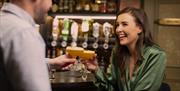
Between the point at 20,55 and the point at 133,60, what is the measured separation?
4.99 feet

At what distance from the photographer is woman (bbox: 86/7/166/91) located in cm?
A: 216

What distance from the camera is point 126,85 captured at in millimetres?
2223

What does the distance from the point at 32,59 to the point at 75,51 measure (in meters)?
A: 1.18

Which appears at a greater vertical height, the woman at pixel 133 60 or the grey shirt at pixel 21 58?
the grey shirt at pixel 21 58

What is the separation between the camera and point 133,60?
234 cm

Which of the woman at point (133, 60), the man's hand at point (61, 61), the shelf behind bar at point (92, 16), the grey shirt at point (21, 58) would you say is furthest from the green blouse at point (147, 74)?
the shelf behind bar at point (92, 16)

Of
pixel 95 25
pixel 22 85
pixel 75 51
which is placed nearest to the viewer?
pixel 22 85

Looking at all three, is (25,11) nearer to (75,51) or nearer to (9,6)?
(9,6)

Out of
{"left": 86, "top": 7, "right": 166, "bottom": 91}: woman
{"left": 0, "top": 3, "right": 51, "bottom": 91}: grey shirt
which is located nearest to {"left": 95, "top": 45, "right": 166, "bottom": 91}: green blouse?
{"left": 86, "top": 7, "right": 166, "bottom": 91}: woman

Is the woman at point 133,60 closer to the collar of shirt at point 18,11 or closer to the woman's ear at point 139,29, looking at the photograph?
the woman's ear at point 139,29

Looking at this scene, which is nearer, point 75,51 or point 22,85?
point 22,85

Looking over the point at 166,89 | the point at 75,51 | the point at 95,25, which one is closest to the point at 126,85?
the point at 166,89

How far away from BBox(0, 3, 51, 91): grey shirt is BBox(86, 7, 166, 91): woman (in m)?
1.30

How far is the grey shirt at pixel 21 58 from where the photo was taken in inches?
36.1
